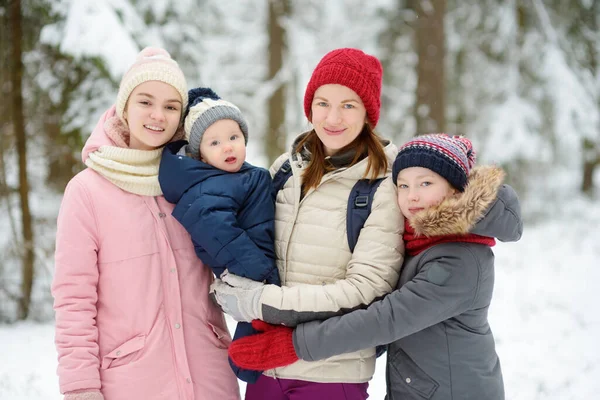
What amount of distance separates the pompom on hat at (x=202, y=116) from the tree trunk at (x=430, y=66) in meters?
6.09

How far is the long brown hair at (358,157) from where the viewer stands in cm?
271

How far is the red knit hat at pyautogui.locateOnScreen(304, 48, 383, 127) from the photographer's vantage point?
2736 millimetres

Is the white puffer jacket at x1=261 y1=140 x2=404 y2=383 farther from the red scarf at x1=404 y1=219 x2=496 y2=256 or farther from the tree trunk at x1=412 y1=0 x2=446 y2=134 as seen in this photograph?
the tree trunk at x1=412 y1=0 x2=446 y2=134

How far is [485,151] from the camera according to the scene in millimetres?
12047

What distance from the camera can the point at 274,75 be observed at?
1102 cm

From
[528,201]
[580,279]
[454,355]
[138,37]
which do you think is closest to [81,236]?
[454,355]

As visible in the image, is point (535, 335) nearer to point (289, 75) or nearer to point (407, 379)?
point (407, 379)

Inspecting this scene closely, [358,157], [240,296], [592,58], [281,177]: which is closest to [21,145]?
[281,177]

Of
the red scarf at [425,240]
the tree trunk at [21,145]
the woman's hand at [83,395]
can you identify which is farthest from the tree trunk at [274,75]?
the woman's hand at [83,395]

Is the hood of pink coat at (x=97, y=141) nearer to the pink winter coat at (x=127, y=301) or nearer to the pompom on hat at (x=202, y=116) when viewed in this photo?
the pink winter coat at (x=127, y=301)

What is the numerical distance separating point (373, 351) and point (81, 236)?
154 centimetres

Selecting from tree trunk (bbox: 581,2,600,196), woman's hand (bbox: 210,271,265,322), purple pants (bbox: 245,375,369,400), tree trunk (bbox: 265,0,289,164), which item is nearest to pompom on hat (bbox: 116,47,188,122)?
woman's hand (bbox: 210,271,265,322)

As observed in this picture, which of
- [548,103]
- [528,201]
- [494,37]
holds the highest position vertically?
[494,37]

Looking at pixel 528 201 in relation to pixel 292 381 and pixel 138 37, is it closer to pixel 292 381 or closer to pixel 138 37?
pixel 138 37
